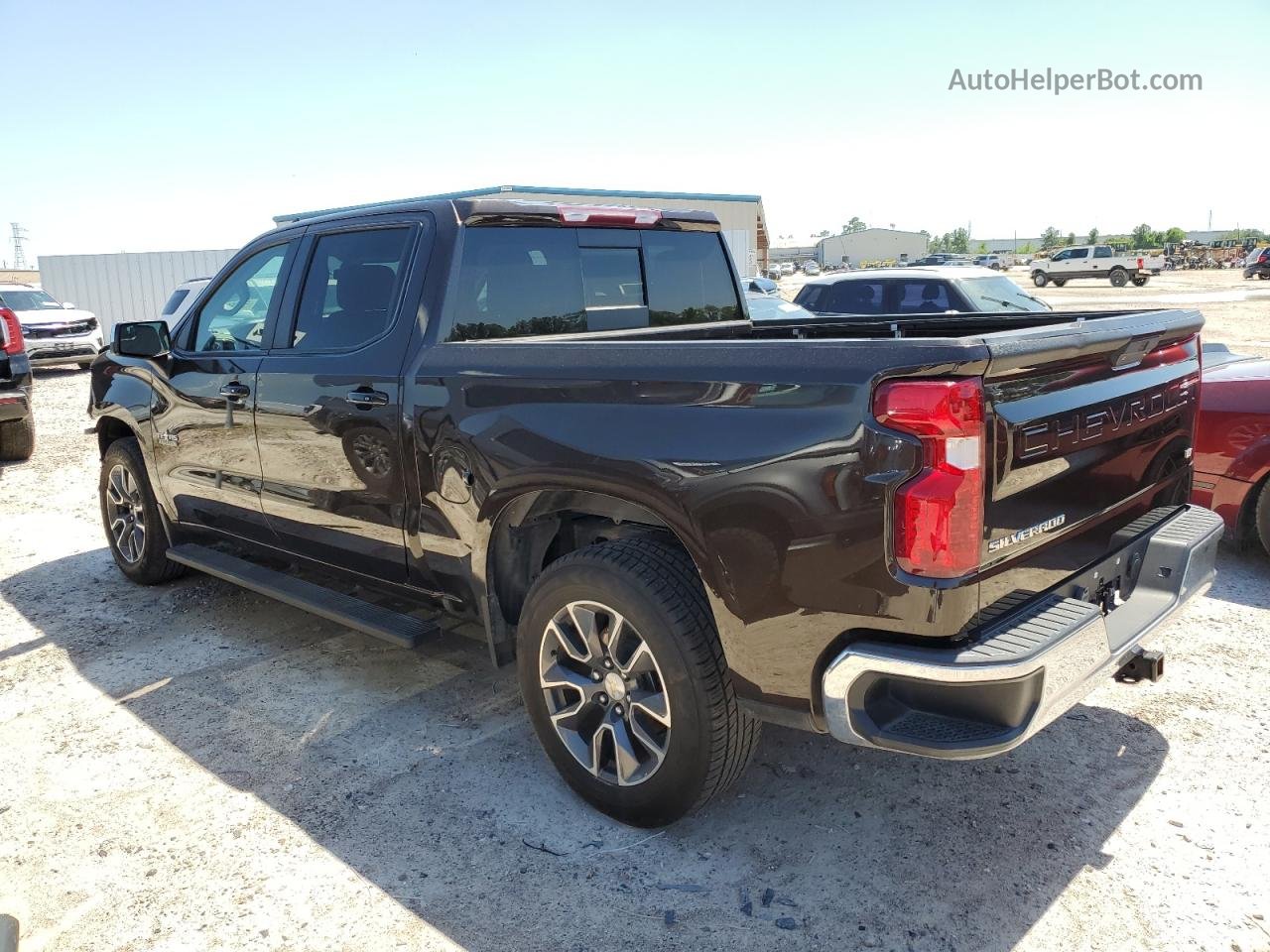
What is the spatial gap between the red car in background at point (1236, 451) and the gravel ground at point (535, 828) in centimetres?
103

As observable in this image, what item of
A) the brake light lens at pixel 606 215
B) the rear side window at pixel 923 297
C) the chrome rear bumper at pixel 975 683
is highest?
the brake light lens at pixel 606 215

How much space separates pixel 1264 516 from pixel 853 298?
21.4 ft

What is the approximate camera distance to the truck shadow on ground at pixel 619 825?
2.71 metres

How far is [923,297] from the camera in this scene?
10.6 m

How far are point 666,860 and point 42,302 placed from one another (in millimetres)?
20820

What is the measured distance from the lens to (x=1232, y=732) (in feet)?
11.9

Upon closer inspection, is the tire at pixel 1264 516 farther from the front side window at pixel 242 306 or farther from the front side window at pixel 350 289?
the front side window at pixel 242 306

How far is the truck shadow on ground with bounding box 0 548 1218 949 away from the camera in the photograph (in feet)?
8.90

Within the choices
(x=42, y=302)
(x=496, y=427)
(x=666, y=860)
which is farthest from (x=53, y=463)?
(x=42, y=302)

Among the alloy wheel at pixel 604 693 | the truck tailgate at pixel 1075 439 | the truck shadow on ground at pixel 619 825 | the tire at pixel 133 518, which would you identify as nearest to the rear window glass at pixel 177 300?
the tire at pixel 133 518

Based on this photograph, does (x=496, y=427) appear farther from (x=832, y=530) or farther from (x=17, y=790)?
(x=17, y=790)

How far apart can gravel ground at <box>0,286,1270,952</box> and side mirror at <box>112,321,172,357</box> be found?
1.56 meters

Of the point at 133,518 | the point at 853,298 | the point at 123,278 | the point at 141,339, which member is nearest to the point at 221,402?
the point at 141,339

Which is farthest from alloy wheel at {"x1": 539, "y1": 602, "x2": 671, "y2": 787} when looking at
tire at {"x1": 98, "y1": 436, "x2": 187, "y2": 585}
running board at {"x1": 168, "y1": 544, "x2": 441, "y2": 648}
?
tire at {"x1": 98, "y1": 436, "x2": 187, "y2": 585}
